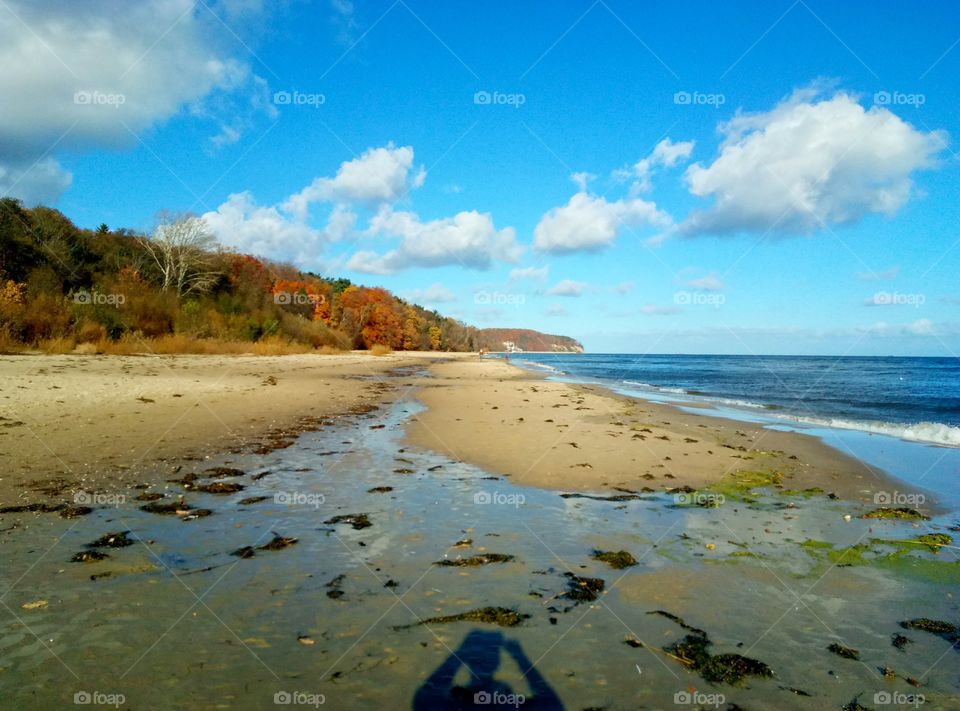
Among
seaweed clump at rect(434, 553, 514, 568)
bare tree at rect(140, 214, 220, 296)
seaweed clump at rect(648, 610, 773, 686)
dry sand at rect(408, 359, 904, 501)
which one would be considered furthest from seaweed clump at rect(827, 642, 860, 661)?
bare tree at rect(140, 214, 220, 296)

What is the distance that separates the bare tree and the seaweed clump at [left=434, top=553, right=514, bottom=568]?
4207 centimetres

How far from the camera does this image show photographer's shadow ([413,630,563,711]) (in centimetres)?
307

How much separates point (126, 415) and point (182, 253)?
3554 cm

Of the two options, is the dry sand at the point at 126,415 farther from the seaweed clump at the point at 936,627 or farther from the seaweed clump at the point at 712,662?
the seaweed clump at the point at 936,627

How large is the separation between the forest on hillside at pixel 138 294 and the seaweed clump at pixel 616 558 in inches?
1028

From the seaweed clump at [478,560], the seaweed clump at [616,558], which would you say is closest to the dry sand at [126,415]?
the seaweed clump at [478,560]

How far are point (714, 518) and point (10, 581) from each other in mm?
7578

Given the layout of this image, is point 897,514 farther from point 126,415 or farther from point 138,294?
point 138,294

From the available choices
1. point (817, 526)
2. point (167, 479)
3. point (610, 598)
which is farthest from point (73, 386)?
point (817, 526)

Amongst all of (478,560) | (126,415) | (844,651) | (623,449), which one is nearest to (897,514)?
(623,449)

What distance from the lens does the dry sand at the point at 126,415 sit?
7.63 meters

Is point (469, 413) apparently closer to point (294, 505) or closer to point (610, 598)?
point (294, 505)

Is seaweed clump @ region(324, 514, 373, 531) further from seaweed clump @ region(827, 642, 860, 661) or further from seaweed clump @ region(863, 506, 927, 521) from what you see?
seaweed clump @ region(863, 506, 927, 521)

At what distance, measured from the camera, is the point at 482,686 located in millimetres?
3266
